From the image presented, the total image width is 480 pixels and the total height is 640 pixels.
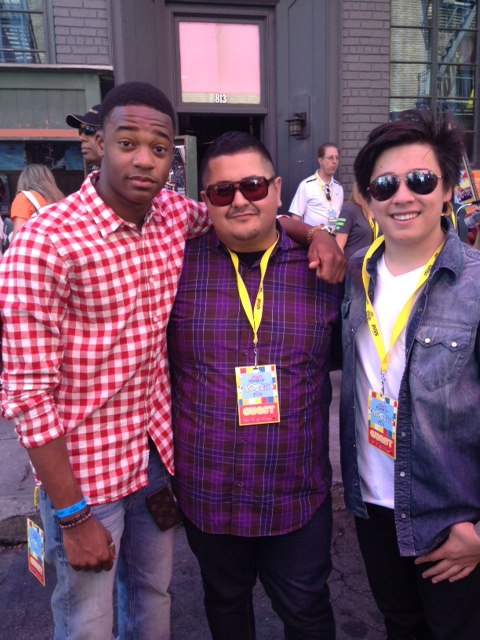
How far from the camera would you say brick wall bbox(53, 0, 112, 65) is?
19.4 ft

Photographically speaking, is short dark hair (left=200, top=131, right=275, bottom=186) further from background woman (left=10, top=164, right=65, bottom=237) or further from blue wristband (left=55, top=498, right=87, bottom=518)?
background woman (left=10, top=164, right=65, bottom=237)

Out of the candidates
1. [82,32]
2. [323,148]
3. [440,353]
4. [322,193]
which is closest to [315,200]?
[322,193]

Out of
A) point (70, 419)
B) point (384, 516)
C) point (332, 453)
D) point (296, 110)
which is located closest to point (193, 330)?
point (70, 419)

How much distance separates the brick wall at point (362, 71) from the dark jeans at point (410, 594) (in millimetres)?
5210

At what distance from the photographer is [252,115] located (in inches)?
281

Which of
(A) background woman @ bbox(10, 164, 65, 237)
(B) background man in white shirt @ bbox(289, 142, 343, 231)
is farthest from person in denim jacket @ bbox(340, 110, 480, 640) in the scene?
(B) background man in white shirt @ bbox(289, 142, 343, 231)

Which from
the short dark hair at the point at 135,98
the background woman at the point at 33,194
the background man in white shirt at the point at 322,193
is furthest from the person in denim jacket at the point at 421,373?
the background man in white shirt at the point at 322,193

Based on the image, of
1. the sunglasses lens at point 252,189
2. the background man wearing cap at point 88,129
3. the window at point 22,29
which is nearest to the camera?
the sunglasses lens at point 252,189

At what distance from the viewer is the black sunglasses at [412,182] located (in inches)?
69.4

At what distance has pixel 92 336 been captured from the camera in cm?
175

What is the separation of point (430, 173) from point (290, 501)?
1.17 metres

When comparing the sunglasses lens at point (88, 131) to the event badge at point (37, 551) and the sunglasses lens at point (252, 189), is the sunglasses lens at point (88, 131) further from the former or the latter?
the event badge at point (37, 551)

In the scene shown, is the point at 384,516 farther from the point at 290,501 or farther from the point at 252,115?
the point at 252,115

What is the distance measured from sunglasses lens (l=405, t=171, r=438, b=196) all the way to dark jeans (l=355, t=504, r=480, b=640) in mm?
1047
